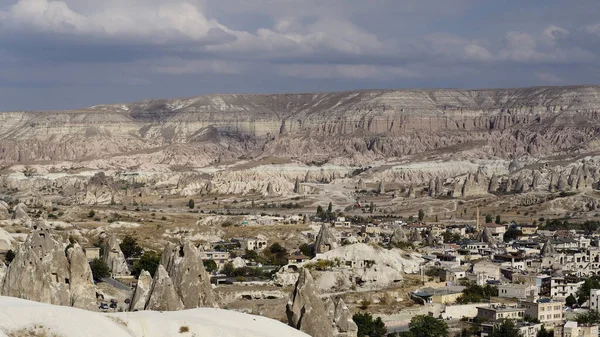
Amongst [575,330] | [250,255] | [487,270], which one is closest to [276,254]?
[250,255]

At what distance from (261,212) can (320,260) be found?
7332cm

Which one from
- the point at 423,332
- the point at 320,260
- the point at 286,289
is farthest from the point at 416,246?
the point at 423,332

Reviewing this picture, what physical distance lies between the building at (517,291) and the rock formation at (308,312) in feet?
136

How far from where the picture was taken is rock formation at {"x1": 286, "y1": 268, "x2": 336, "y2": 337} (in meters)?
31.8

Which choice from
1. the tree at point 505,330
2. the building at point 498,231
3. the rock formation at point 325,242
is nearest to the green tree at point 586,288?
the tree at point 505,330

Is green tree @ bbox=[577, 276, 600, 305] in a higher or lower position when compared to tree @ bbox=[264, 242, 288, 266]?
higher

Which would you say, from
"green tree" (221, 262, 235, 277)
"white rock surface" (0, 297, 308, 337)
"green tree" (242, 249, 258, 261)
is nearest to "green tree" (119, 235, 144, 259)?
"green tree" (242, 249, 258, 261)

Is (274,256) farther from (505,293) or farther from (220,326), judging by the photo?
(220,326)

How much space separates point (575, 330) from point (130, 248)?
38119 millimetres

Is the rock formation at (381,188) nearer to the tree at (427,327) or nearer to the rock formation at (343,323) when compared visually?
the tree at (427,327)

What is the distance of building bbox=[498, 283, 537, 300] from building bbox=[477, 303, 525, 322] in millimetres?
7075

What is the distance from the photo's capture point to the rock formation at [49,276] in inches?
1320

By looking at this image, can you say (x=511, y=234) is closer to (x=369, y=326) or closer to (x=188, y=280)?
(x=369, y=326)

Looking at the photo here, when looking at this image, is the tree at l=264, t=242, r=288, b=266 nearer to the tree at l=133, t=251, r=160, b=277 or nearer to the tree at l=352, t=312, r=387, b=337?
the tree at l=133, t=251, r=160, b=277
